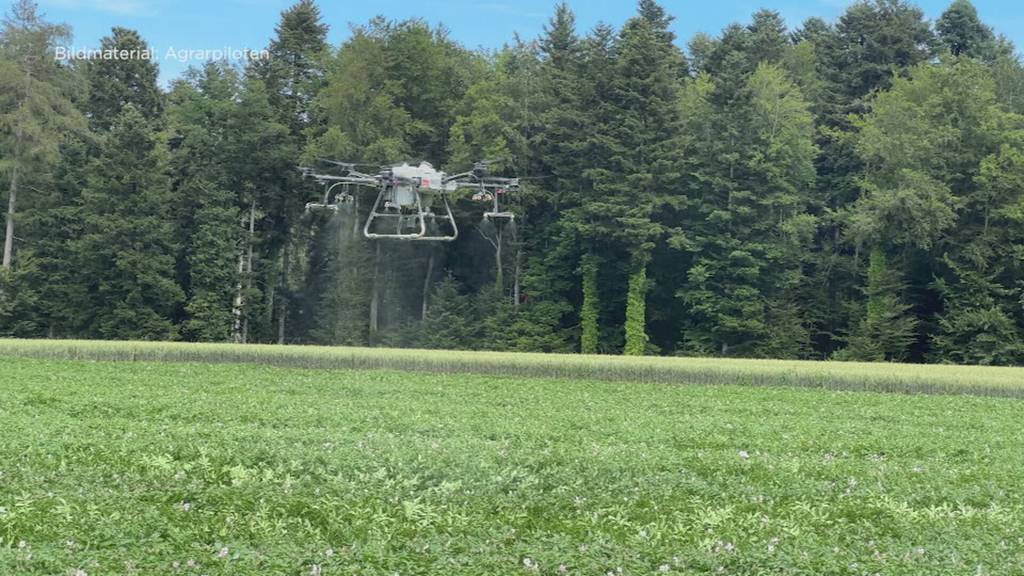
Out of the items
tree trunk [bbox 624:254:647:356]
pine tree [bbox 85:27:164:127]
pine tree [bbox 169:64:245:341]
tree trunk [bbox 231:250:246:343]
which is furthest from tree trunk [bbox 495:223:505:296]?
pine tree [bbox 85:27:164:127]

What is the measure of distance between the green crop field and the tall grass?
8037 mm

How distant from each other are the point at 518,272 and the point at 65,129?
75.1 feet

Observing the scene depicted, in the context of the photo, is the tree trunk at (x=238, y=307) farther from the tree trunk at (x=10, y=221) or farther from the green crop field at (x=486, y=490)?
Result: the green crop field at (x=486, y=490)

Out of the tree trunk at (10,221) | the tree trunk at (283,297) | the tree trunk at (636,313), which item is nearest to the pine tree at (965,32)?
the tree trunk at (636,313)

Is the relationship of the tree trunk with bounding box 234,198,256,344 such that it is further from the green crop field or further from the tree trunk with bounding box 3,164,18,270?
the green crop field

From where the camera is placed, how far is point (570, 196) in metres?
45.7

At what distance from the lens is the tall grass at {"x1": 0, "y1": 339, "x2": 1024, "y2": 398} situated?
79.1 ft

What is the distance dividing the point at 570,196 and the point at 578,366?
1993 cm

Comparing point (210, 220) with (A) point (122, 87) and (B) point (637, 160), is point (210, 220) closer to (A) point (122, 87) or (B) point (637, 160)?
(A) point (122, 87)

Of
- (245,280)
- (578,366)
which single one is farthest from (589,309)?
(578,366)

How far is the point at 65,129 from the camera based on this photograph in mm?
45969

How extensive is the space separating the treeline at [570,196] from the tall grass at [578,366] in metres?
14.4

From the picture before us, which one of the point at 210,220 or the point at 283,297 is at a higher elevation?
the point at 210,220

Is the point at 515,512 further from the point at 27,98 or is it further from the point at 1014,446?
the point at 27,98
